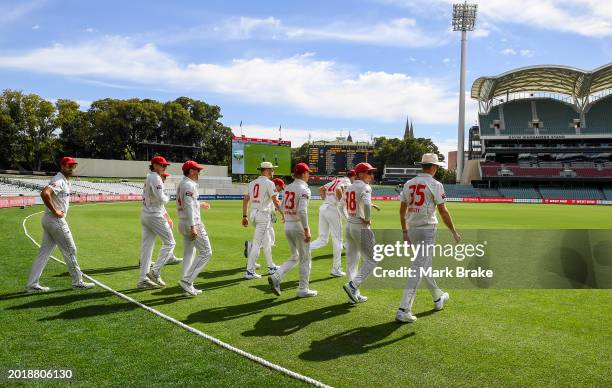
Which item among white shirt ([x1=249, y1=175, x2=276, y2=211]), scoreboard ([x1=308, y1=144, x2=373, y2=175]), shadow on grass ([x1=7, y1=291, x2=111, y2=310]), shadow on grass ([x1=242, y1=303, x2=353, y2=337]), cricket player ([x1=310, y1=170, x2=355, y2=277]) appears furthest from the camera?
scoreboard ([x1=308, y1=144, x2=373, y2=175])

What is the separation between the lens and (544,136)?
237ft

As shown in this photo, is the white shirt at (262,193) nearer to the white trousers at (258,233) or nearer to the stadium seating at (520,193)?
the white trousers at (258,233)

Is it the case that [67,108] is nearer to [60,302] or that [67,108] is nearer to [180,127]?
[180,127]

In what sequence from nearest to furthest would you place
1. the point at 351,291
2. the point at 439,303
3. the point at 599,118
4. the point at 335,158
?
1. the point at 439,303
2. the point at 351,291
3. the point at 599,118
4. the point at 335,158

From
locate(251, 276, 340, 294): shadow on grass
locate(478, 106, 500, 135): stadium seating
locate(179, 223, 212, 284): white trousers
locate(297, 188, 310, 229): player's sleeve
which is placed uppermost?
locate(478, 106, 500, 135): stadium seating

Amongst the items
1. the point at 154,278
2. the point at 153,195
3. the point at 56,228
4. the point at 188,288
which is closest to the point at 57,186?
the point at 56,228

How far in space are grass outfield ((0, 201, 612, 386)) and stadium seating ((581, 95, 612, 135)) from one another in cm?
7497

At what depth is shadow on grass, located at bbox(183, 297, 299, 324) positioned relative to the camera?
243 inches

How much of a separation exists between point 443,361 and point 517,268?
6.20 meters

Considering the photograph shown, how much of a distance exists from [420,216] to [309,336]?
2.22m

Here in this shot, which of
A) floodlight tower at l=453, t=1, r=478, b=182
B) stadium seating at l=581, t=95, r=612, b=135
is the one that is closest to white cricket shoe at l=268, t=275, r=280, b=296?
floodlight tower at l=453, t=1, r=478, b=182

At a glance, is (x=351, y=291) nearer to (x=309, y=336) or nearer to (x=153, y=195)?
(x=309, y=336)

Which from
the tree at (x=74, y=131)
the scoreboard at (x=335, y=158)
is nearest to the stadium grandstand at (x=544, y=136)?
the scoreboard at (x=335, y=158)

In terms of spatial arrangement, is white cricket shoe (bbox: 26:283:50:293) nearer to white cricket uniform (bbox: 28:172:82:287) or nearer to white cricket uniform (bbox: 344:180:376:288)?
white cricket uniform (bbox: 28:172:82:287)
